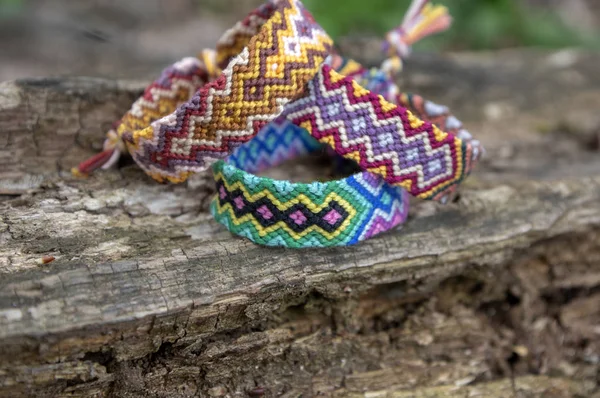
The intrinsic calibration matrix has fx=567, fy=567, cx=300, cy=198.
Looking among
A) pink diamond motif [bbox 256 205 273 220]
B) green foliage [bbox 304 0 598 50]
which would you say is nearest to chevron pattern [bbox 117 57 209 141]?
pink diamond motif [bbox 256 205 273 220]

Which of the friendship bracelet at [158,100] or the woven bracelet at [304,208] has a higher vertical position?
the friendship bracelet at [158,100]

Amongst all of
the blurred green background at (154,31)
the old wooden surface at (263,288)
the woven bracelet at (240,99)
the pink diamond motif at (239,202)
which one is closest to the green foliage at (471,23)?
the blurred green background at (154,31)

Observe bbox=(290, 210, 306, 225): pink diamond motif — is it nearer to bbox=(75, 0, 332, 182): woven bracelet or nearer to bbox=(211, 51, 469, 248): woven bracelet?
bbox=(211, 51, 469, 248): woven bracelet

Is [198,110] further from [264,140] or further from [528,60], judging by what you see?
[528,60]

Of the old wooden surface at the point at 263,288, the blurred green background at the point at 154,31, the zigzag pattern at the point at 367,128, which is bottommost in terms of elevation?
the old wooden surface at the point at 263,288

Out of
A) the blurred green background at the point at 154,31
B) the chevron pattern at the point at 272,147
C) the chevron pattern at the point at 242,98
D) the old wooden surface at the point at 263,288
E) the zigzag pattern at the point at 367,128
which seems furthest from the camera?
the blurred green background at the point at 154,31

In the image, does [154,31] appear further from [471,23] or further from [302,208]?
[302,208]

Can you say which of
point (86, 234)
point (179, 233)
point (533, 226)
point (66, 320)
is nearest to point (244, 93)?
point (179, 233)

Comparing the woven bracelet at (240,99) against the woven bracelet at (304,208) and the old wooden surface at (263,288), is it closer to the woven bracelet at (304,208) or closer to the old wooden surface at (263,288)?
the woven bracelet at (304,208)
